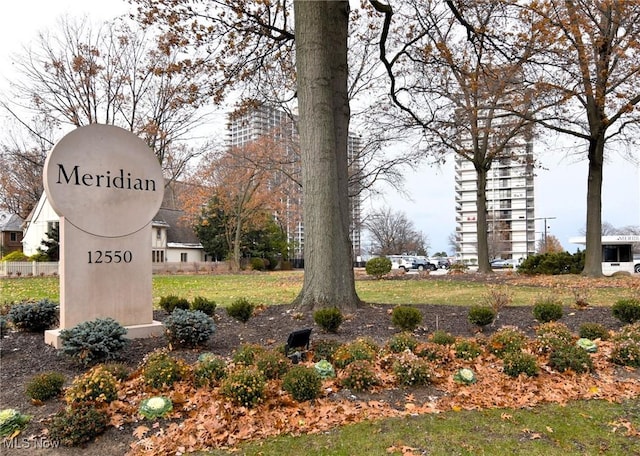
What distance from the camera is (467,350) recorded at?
533 cm

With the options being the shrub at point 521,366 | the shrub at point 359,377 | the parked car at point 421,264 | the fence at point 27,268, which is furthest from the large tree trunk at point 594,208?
the fence at point 27,268

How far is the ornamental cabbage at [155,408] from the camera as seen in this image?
3672 mm

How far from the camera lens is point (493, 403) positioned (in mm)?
4062

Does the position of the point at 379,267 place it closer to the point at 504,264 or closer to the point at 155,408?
the point at 155,408

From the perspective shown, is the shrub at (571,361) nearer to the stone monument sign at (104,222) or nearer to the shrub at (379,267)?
the stone monument sign at (104,222)

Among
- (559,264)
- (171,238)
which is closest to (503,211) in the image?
(171,238)

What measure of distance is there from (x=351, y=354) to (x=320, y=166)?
13.9 ft

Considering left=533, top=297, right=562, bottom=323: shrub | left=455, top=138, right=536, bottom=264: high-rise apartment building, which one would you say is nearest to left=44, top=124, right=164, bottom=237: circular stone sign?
left=533, top=297, right=562, bottom=323: shrub

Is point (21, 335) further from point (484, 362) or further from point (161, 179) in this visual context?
point (484, 362)

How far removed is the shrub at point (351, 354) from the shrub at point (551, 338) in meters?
2.05

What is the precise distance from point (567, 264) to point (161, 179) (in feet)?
64.8

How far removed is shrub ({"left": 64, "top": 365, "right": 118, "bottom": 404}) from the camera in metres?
3.71

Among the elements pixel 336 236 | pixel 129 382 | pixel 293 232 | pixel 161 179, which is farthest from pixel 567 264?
pixel 293 232

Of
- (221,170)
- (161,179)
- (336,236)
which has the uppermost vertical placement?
(221,170)
